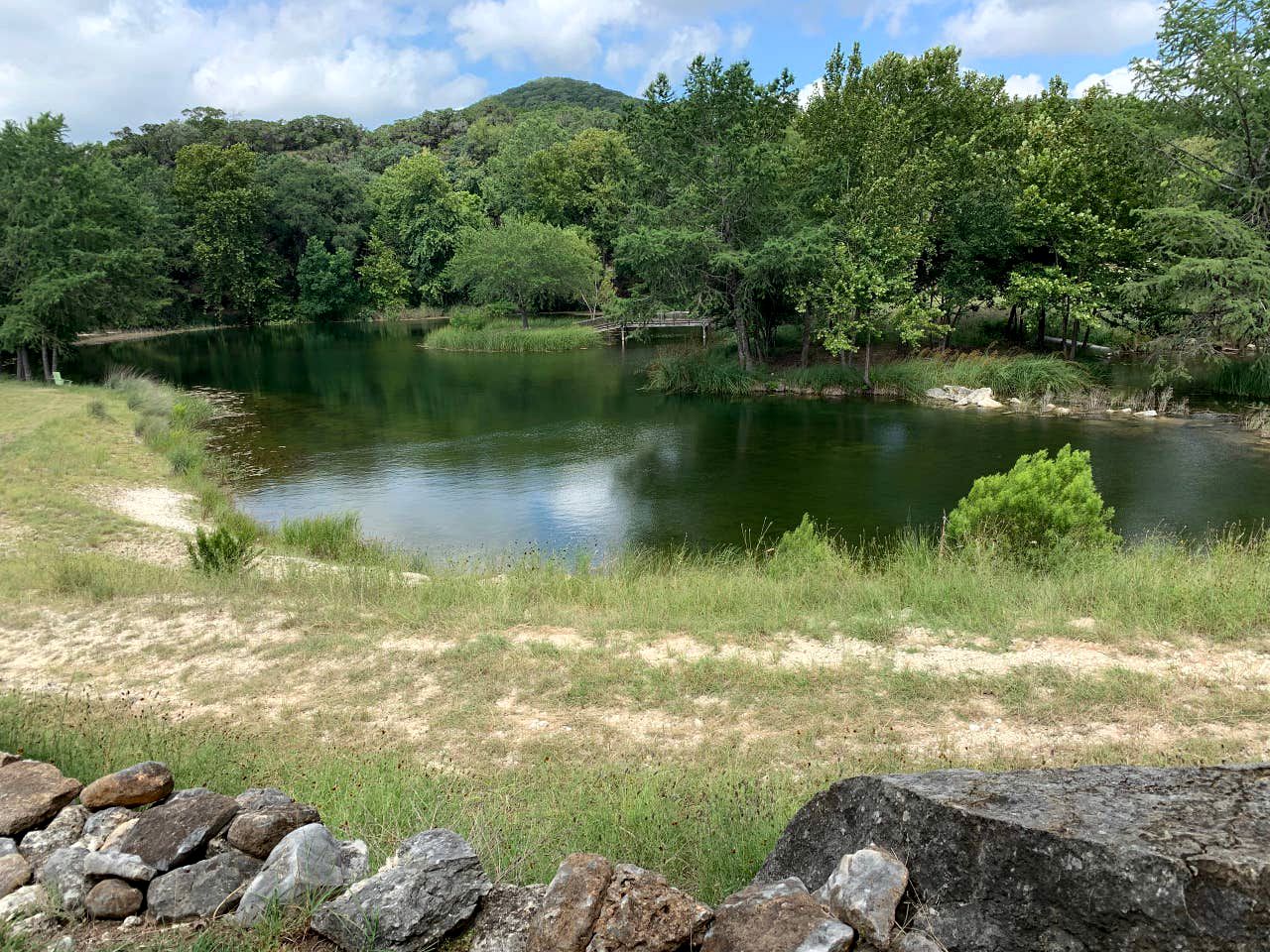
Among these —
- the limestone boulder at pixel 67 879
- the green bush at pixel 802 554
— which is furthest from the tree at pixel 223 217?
the limestone boulder at pixel 67 879

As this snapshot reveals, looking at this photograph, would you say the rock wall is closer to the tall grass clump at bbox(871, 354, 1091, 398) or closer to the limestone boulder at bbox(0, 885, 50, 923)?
the limestone boulder at bbox(0, 885, 50, 923)

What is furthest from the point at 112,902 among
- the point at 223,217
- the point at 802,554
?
the point at 223,217

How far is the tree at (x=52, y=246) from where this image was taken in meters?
30.2

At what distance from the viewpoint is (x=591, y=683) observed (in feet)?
22.7

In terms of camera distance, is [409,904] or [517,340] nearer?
[409,904]

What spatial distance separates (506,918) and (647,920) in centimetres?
62

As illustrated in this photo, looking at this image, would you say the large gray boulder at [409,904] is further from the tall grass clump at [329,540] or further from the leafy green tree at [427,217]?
the leafy green tree at [427,217]

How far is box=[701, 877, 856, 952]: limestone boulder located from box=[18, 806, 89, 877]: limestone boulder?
10.8ft

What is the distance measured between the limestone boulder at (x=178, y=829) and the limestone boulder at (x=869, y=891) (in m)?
2.85

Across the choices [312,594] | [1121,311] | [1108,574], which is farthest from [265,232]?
[1108,574]

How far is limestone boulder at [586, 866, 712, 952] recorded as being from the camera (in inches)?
116

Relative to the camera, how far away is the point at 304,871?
334 cm

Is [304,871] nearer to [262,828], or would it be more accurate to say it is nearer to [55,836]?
[262,828]

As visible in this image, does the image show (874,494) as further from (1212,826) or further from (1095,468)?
(1212,826)
